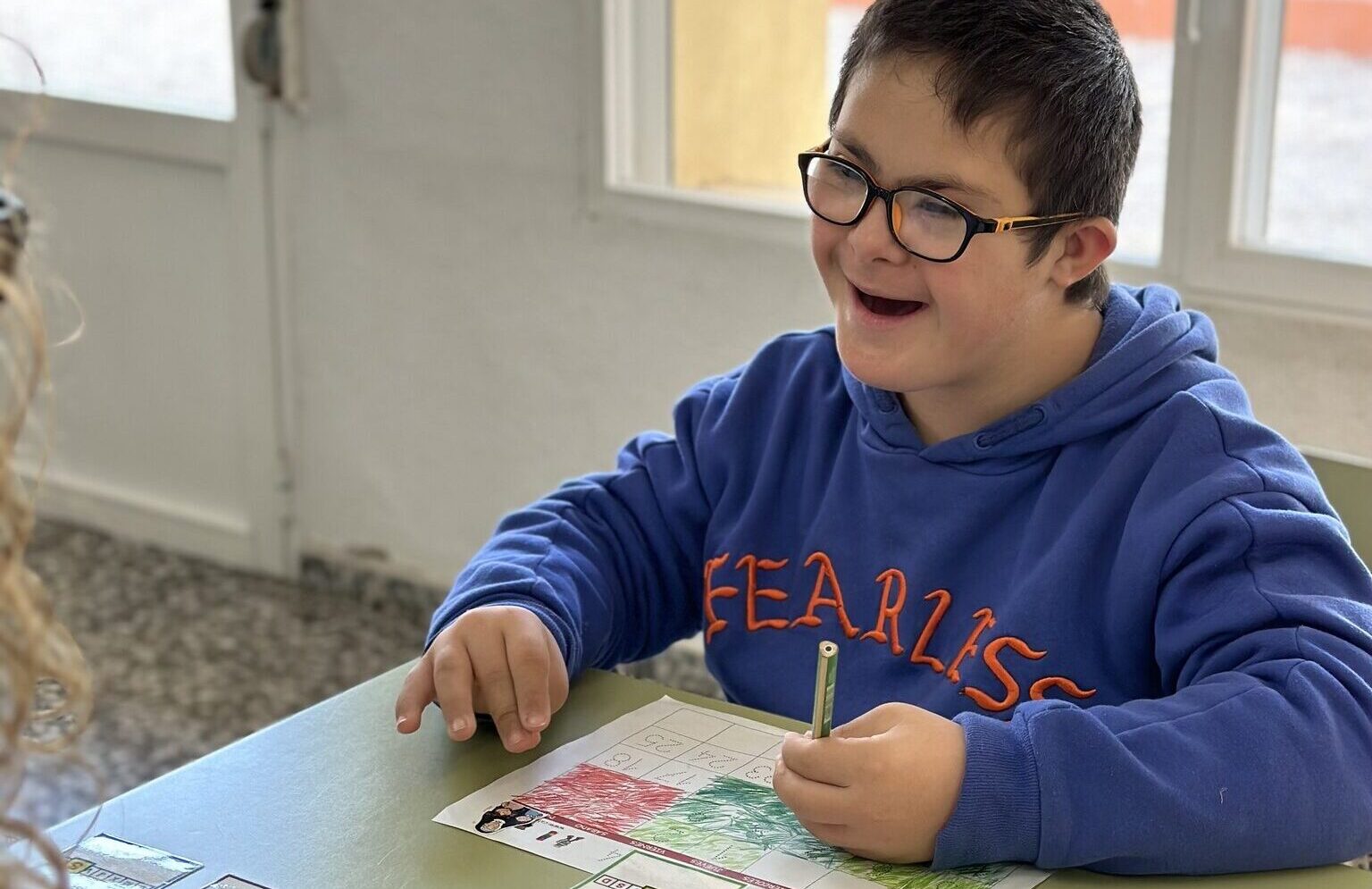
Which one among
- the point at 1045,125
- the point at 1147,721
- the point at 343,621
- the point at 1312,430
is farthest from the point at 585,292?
the point at 1147,721

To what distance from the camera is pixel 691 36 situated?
264 cm

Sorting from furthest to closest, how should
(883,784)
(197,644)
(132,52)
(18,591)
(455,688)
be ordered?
(132,52) → (197,644) → (455,688) → (883,784) → (18,591)

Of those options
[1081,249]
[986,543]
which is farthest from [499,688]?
[1081,249]

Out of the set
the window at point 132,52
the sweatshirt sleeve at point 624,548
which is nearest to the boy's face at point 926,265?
the sweatshirt sleeve at point 624,548

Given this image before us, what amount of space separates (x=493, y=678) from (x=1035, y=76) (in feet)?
1.88

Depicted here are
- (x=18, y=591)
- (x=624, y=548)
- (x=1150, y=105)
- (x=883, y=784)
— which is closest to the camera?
(x=18, y=591)

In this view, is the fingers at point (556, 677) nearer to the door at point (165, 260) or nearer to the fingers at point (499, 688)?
the fingers at point (499, 688)

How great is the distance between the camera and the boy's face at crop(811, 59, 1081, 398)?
116cm

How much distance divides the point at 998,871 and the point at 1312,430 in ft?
4.54

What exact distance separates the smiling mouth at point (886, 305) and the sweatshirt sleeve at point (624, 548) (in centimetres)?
23

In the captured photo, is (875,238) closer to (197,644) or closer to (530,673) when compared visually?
(530,673)

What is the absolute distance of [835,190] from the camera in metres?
1.20

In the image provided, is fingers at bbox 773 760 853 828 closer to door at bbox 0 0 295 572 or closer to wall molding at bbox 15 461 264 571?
door at bbox 0 0 295 572

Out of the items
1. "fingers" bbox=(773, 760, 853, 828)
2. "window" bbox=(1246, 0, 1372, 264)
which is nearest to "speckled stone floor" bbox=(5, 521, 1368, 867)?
"window" bbox=(1246, 0, 1372, 264)
